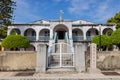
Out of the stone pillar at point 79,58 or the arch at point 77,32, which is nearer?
the stone pillar at point 79,58

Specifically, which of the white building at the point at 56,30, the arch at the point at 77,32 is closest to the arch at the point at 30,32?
the white building at the point at 56,30

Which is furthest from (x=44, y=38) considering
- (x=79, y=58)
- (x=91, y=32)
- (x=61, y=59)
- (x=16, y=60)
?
(x=79, y=58)

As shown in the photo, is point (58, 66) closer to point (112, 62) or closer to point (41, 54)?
point (41, 54)


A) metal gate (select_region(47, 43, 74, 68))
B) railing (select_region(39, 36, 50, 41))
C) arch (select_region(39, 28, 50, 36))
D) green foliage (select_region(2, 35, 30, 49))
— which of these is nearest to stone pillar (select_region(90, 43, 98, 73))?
metal gate (select_region(47, 43, 74, 68))

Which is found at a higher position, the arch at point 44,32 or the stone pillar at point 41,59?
the arch at point 44,32

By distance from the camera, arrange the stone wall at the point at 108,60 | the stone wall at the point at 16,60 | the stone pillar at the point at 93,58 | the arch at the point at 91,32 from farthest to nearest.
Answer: the arch at the point at 91,32 < the stone wall at the point at 108,60 < the stone wall at the point at 16,60 < the stone pillar at the point at 93,58

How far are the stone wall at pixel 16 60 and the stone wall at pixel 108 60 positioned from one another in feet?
17.4

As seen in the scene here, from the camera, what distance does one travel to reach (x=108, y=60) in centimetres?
1328

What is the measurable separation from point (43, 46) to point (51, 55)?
2409 mm

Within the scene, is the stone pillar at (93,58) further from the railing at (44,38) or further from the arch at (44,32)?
the arch at (44,32)

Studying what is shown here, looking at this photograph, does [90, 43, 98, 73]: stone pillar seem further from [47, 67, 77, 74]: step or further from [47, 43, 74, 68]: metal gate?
[47, 43, 74, 68]: metal gate

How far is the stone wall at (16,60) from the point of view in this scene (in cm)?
1274

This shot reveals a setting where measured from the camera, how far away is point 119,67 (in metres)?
13.2

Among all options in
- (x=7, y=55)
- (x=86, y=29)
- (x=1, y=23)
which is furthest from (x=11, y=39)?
(x=86, y=29)
